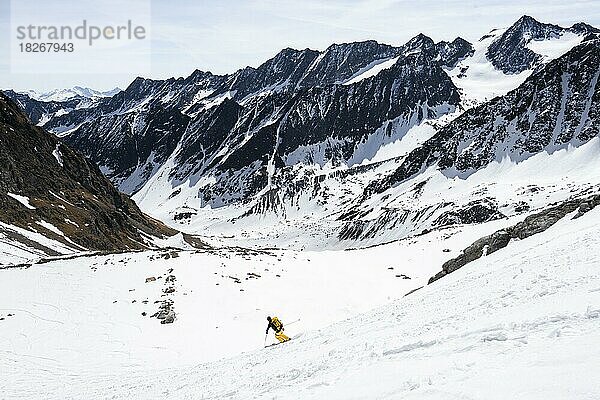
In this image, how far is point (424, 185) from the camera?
125 m

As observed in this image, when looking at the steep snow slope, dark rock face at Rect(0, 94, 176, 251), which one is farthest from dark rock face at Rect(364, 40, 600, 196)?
the steep snow slope

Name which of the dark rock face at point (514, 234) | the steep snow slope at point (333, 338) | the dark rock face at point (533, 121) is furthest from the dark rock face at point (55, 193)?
the dark rock face at point (533, 121)

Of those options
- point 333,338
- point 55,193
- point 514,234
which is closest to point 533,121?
point 514,234

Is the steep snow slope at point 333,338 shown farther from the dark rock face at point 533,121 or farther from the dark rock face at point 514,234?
the dark rock face at point 533,121

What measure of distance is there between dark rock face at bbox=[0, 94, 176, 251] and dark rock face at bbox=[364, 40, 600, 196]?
3308 inches

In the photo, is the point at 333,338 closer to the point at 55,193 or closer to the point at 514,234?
the point at 514,234

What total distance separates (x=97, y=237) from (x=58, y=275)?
40.7 meters

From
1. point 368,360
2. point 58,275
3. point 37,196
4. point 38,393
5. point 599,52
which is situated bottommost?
point 38,393

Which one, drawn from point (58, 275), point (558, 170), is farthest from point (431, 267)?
point (558, 170)

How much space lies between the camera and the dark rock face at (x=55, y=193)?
61.1m

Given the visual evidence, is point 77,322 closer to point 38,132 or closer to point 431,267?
point 431,267

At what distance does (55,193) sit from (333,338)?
250 feet

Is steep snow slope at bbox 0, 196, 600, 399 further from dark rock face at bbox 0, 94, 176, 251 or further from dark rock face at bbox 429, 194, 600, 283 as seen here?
dark rock face at bbox 0, 94, 176, 251

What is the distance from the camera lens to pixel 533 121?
120125mm
